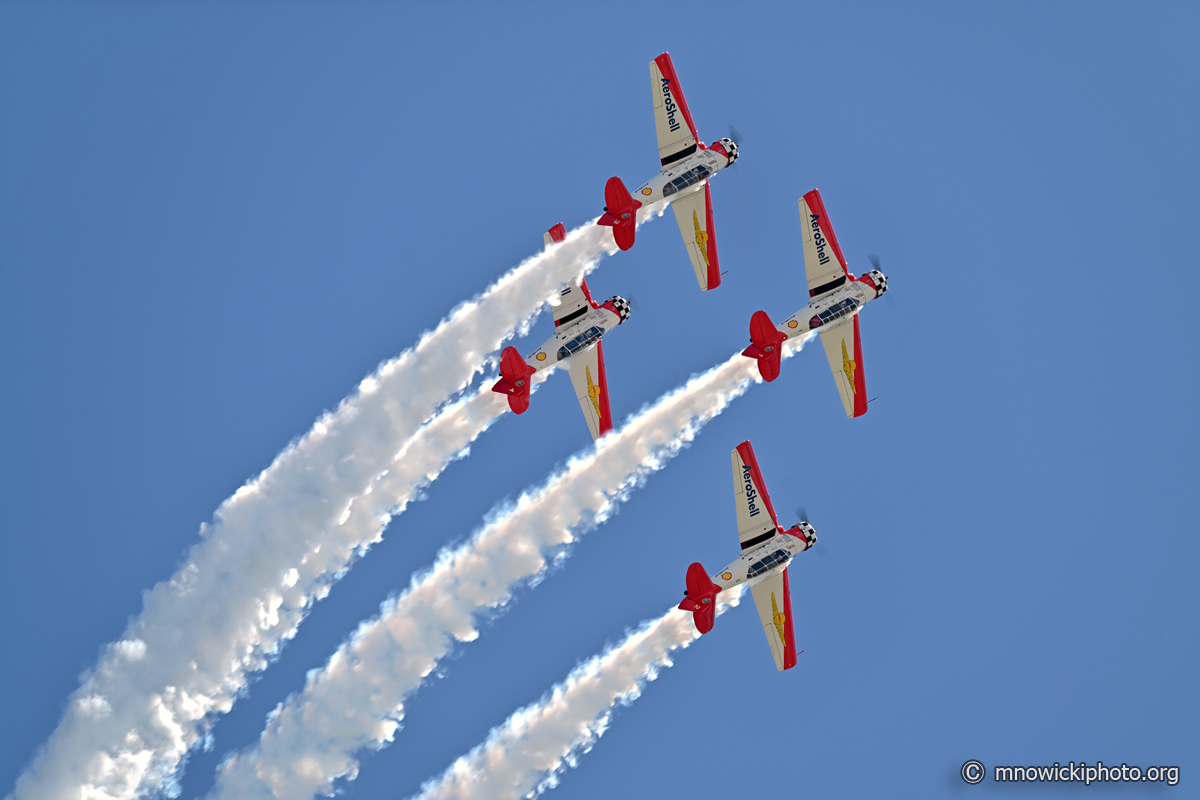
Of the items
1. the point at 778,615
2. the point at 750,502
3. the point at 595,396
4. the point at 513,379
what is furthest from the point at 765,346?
the point at 778,615

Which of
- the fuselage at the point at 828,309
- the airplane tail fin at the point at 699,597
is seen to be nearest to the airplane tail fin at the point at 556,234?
the fuselage at the point at 828,309

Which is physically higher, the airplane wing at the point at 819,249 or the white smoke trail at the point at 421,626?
the airplane wing at the point at 819,249

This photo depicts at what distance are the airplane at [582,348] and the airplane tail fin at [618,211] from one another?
1.93 metres

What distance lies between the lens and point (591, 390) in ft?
178

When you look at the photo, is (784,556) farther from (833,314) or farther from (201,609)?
(201,609)

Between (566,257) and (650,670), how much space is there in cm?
1593

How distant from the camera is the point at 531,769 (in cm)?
5231

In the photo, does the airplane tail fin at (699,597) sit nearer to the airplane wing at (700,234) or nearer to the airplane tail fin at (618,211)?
the airplane wing at (700,234)

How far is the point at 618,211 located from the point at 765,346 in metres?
7.45

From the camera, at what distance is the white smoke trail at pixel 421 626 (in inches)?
2035

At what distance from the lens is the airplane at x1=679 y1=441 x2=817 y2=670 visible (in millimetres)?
53500

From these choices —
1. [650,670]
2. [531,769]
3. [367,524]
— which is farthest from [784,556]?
[367,524]

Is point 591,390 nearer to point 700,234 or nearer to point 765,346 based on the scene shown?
point 765,346

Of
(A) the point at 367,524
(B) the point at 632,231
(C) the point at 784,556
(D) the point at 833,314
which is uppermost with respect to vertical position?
(B) the point at 632,231
